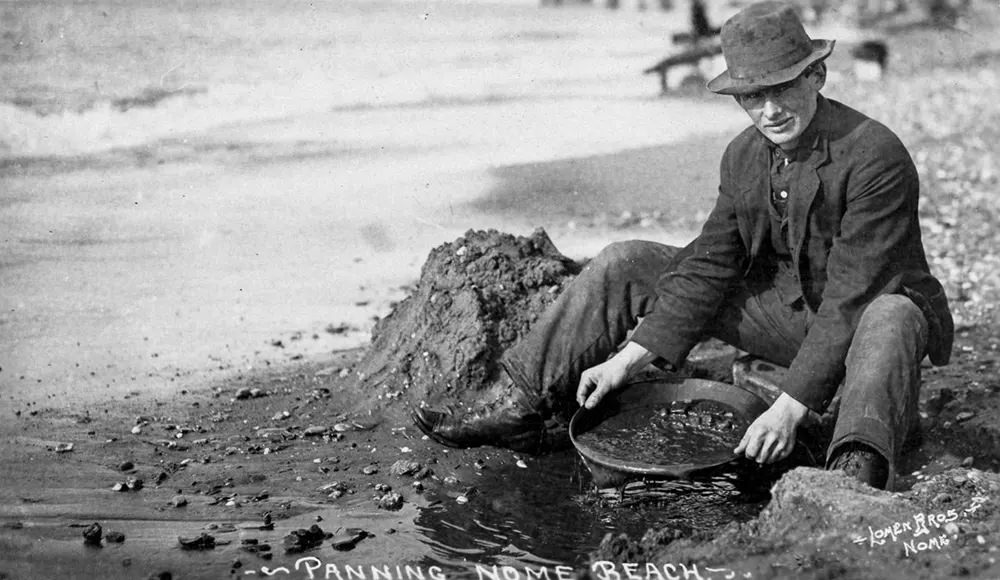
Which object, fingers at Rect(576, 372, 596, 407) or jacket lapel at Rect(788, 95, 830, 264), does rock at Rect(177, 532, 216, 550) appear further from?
jacket lapel at Rect(788, 95, 830, 264)

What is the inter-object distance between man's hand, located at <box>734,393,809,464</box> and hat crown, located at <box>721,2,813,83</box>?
114 centimetres

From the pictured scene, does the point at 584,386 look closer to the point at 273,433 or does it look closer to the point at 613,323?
the point at 613,323

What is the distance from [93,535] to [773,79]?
112 inches

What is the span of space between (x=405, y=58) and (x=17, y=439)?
8861mm

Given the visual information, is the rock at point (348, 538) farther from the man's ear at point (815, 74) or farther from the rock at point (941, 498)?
the man's ear at point (815, 74)

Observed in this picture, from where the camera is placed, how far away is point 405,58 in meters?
12.9

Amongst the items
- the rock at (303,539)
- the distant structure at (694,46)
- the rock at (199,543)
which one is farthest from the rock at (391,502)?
the distant structure at (694,46)

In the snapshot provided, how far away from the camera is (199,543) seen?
362cm

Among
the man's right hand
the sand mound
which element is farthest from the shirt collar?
the sand mound

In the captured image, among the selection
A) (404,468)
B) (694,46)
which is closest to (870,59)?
(694,46)

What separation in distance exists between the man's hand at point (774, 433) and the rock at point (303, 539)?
1.45m

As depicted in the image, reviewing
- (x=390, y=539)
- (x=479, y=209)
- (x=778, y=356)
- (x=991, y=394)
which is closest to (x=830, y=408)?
(x=778, y=356)

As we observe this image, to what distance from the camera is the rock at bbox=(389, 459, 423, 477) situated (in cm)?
427

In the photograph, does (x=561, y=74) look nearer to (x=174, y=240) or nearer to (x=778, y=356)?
(x=174, y=240)
